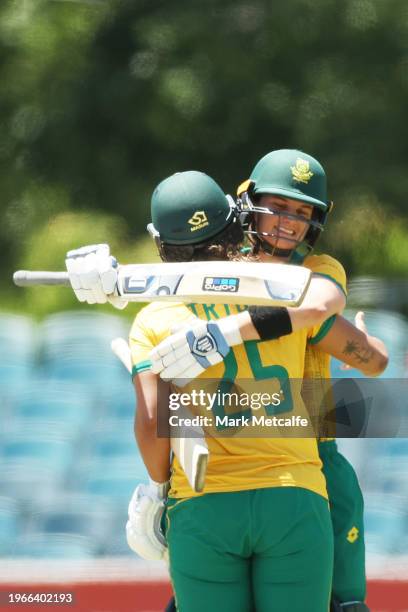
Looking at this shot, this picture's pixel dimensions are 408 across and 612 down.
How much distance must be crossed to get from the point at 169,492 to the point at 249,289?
51cm

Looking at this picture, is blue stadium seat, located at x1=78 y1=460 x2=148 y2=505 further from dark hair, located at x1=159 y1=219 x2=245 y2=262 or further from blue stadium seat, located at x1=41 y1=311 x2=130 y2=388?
dark hair, located at x1=159 y1=219 x2=245 y2=262

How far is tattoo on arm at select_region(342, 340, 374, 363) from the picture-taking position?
2.05 meters

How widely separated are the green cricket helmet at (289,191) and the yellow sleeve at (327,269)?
45 mm

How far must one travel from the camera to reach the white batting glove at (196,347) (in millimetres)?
1896

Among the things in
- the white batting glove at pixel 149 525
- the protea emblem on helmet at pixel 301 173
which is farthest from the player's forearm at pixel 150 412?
the protea emblem on helmet at pixel 301 173

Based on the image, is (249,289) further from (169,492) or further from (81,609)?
(81,609)

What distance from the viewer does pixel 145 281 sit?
181cm

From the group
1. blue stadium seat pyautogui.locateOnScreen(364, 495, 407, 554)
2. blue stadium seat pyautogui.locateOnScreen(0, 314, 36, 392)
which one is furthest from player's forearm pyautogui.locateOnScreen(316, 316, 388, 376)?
blue stadium seat pyautogui.locateOnScreen(0, 314, 36, 392)

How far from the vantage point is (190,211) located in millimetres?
1986

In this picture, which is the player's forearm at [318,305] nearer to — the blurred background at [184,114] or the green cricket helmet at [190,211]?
the green cricket helmet at [190,211]

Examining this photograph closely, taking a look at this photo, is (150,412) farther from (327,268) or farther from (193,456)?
(327,268)

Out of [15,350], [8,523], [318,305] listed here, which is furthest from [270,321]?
[15,350]

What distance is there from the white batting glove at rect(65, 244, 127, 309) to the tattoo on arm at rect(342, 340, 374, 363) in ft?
1.69

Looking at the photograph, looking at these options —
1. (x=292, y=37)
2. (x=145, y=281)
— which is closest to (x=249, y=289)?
(x=145, y=281)
